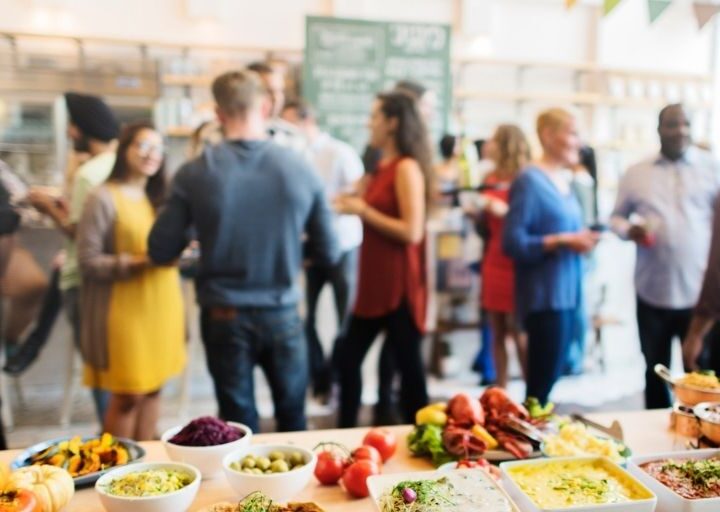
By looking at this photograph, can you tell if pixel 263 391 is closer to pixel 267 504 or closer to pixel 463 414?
pixel 463 414

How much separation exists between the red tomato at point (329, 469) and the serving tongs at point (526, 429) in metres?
0.38

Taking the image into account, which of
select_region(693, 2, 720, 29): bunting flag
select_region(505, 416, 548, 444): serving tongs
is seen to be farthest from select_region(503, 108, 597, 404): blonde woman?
select_region(505, 416, 548, 444): serving tongs

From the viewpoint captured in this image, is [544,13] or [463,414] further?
[544,13]

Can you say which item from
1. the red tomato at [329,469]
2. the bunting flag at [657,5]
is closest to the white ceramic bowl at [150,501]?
the red tomato at [329,469]

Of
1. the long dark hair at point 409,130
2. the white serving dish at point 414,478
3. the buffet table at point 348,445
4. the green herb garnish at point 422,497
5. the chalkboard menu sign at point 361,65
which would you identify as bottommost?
the buffet table at point 348,445

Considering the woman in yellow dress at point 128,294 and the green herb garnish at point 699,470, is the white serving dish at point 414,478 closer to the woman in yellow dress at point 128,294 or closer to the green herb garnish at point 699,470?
the green herb garnish at point 699,470

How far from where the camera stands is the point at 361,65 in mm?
4332

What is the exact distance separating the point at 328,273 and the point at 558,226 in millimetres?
1497

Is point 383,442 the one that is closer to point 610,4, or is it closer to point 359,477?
point 359,477

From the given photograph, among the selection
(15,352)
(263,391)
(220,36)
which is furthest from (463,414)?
(220,36)

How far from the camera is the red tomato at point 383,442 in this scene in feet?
4.65

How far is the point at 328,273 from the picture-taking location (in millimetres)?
3742

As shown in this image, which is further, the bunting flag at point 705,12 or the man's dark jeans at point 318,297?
the man's dark jeans at point 318,297

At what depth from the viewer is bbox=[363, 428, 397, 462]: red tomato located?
1.42 metres
